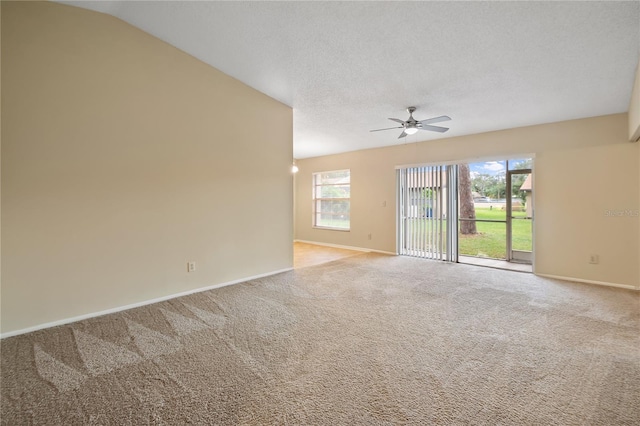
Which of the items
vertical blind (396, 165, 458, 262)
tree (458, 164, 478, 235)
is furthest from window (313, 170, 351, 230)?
tree (458, 164, 478, 235)

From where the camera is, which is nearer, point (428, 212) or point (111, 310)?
point (111, 310)

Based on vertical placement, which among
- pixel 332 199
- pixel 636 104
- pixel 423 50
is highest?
pixel 423 50

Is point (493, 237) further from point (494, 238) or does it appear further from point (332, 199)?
point (332, 199)

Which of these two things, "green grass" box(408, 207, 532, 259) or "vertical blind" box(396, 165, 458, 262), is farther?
"green grass" box(408, 207, 532, 259)

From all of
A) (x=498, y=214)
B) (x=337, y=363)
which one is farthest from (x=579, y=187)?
(x=337, y=363)

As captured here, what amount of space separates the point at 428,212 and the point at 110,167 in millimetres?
5638

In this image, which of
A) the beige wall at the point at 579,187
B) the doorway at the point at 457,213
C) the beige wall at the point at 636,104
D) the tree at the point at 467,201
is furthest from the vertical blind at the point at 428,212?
the beige wall at the point at 636,104

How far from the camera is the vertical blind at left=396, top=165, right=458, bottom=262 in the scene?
5770mm

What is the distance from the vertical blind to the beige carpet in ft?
7.72

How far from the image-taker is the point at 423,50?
2957 millimetres

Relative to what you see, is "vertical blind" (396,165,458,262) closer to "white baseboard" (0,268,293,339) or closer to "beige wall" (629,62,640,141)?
"beige wall" (629,62,640,141)

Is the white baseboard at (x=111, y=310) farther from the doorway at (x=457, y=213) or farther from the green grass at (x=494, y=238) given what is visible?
the green grass at (x=494, y=238)

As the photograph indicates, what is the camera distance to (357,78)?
3627mm

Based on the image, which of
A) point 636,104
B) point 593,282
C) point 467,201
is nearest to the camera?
point 636,104
